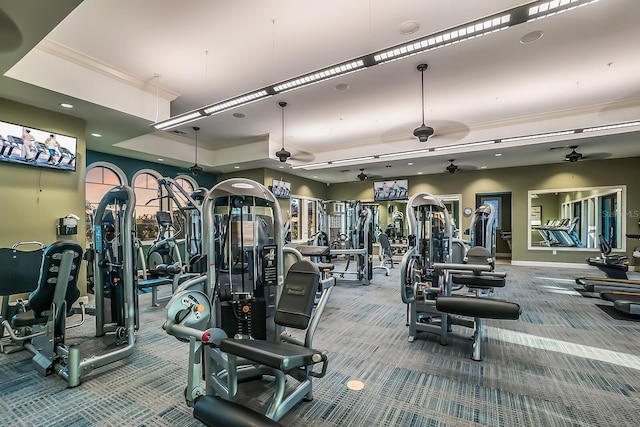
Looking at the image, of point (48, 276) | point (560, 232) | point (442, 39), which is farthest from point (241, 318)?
point (560, 232)

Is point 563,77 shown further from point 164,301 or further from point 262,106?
point 164,301

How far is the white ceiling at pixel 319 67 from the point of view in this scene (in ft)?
10.5

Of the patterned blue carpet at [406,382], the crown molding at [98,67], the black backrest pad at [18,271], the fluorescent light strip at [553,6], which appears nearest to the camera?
the patterned blue carpet at [406,382]

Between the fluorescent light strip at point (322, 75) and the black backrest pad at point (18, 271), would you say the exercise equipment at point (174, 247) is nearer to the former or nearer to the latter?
the black backrest pad at point (18, 271)

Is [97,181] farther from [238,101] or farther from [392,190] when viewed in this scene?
[392,190]

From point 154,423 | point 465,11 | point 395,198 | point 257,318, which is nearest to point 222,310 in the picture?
point 257,318

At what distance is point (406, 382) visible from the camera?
2.55 m

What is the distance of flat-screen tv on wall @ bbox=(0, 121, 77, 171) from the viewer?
408cm

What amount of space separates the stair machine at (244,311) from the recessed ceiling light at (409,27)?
2597 millimetres

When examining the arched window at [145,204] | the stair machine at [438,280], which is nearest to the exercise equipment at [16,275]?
the stair machine at [438,280]

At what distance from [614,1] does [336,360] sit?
4.69 meters

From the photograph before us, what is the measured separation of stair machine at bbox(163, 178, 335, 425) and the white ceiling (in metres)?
2.18

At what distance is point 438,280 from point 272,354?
2851 mm

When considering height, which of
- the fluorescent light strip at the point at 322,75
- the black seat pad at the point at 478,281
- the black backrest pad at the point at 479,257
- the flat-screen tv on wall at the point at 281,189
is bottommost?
the black seat pad at the point at 478,281
